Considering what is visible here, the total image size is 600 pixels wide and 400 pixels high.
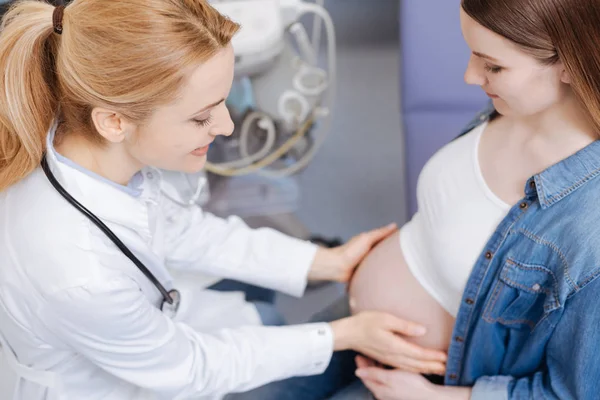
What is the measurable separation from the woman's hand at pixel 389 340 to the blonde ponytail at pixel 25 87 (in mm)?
621

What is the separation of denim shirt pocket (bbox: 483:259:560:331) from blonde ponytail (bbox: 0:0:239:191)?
1.82 ft

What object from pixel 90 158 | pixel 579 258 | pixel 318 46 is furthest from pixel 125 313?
pixel 318 46

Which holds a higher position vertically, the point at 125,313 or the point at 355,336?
the point at 125,313

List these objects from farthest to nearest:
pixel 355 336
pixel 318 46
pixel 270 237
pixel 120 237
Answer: pixel 318 46 → pixel 270 237 → pixel 355 336 → pixel 120 237

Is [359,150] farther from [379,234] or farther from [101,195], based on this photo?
[101,195]

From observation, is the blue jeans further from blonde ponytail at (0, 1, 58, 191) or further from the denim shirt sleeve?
blonde ponytail at (0, 1, 58, 191)

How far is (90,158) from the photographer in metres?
1.04

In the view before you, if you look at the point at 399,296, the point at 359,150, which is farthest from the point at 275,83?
the point at 399,296

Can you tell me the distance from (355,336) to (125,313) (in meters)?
0.45

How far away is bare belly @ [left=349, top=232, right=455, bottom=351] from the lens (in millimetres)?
1202

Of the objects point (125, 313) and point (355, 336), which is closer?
point (125, 313)

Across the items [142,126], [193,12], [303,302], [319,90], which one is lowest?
[303,302]

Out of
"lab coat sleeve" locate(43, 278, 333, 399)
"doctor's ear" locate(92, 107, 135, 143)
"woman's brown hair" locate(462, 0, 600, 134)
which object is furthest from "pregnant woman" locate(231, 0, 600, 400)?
"doctor's ear" locate(92, 107, 135, 143)

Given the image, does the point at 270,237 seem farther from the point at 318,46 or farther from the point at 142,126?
the point at 318,46
